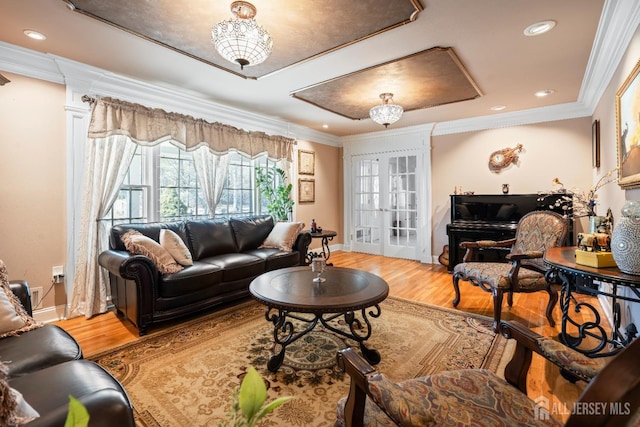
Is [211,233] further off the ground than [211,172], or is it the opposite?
[211,172]

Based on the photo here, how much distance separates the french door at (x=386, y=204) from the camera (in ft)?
19.4

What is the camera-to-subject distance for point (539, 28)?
7.88 ft

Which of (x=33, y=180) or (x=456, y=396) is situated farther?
(x=33, y=180)

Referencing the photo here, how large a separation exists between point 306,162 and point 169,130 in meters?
2.69

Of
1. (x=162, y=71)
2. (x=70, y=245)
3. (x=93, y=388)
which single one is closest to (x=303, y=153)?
(x=162, y=71)

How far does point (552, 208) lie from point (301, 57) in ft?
12.9

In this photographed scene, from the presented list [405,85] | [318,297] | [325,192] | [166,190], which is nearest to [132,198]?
[166,190]

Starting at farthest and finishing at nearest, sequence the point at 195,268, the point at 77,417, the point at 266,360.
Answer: the point at 195,268
the point at 266,360
the point at 77,417

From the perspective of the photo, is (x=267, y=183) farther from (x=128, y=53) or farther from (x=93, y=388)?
(x=93, y=388)

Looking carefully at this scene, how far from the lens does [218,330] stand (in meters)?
2.71

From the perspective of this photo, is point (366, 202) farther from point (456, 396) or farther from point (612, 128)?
point (456, 396)

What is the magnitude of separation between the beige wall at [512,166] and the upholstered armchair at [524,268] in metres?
1.83

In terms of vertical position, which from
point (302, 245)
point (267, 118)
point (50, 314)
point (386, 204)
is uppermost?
point (267, 118)

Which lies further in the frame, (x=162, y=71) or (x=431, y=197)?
(x=431, y=197)
